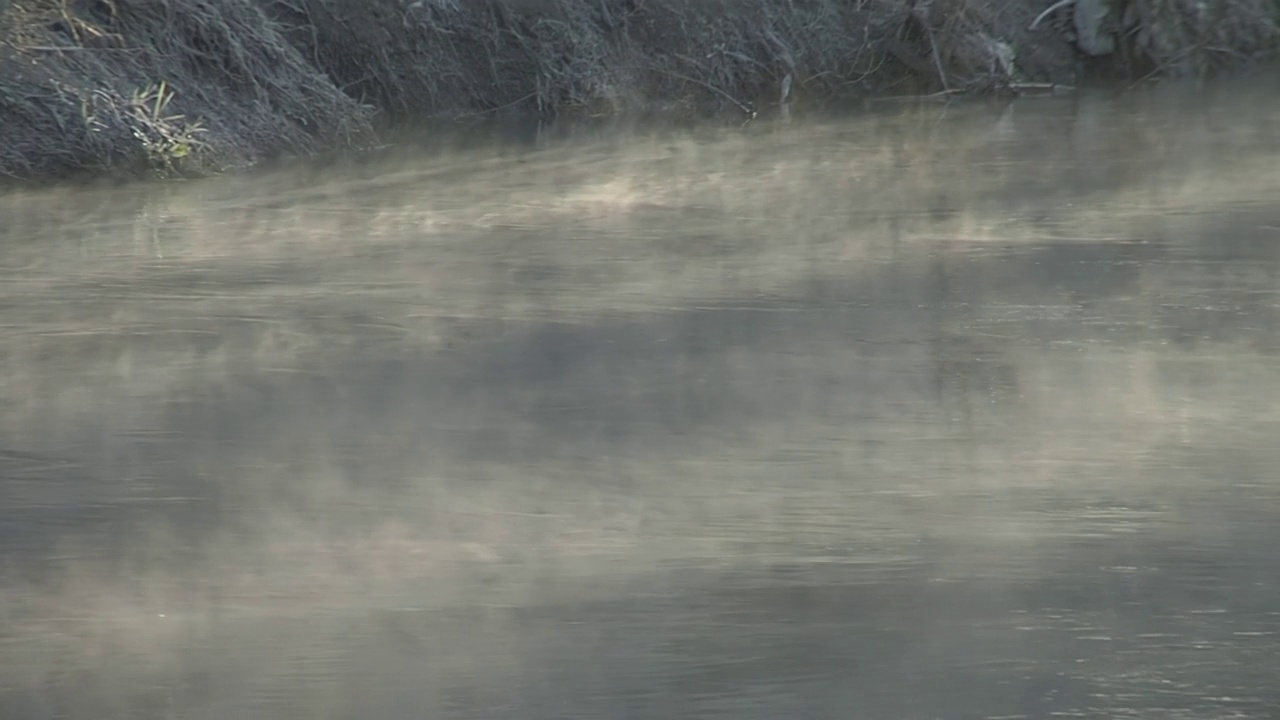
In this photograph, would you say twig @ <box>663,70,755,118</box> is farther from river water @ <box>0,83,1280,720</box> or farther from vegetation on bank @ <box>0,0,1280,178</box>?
river water @ <box>0,83,1280,720</box>

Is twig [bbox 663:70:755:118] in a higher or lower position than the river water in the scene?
lower

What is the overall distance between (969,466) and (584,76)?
6.07 metres

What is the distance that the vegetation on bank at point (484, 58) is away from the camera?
7156mm

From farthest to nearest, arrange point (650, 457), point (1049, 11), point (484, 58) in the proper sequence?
point (1049, 11) → point (484, 58) → point (650, 457)

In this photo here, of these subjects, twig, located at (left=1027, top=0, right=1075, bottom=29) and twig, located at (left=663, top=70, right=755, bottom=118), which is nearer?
twig, located at (left=663, top=70, right=755, bottom=118)

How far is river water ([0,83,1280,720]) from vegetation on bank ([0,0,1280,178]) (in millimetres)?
1031

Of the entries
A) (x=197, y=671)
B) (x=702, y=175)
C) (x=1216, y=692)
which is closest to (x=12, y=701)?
(x=197, y=671)

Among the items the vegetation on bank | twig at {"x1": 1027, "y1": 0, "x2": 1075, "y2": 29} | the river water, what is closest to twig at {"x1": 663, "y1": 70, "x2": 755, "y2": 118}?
the vegetation on bank

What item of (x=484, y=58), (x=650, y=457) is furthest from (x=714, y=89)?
(x=650, y=457)

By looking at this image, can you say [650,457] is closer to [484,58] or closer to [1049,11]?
[484,58]

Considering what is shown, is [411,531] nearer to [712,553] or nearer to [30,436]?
[712,553]

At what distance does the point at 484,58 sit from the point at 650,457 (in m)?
6.14

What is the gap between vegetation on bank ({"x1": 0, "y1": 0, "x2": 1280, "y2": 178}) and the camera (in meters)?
7.16

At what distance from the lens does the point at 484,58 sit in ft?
30.4
